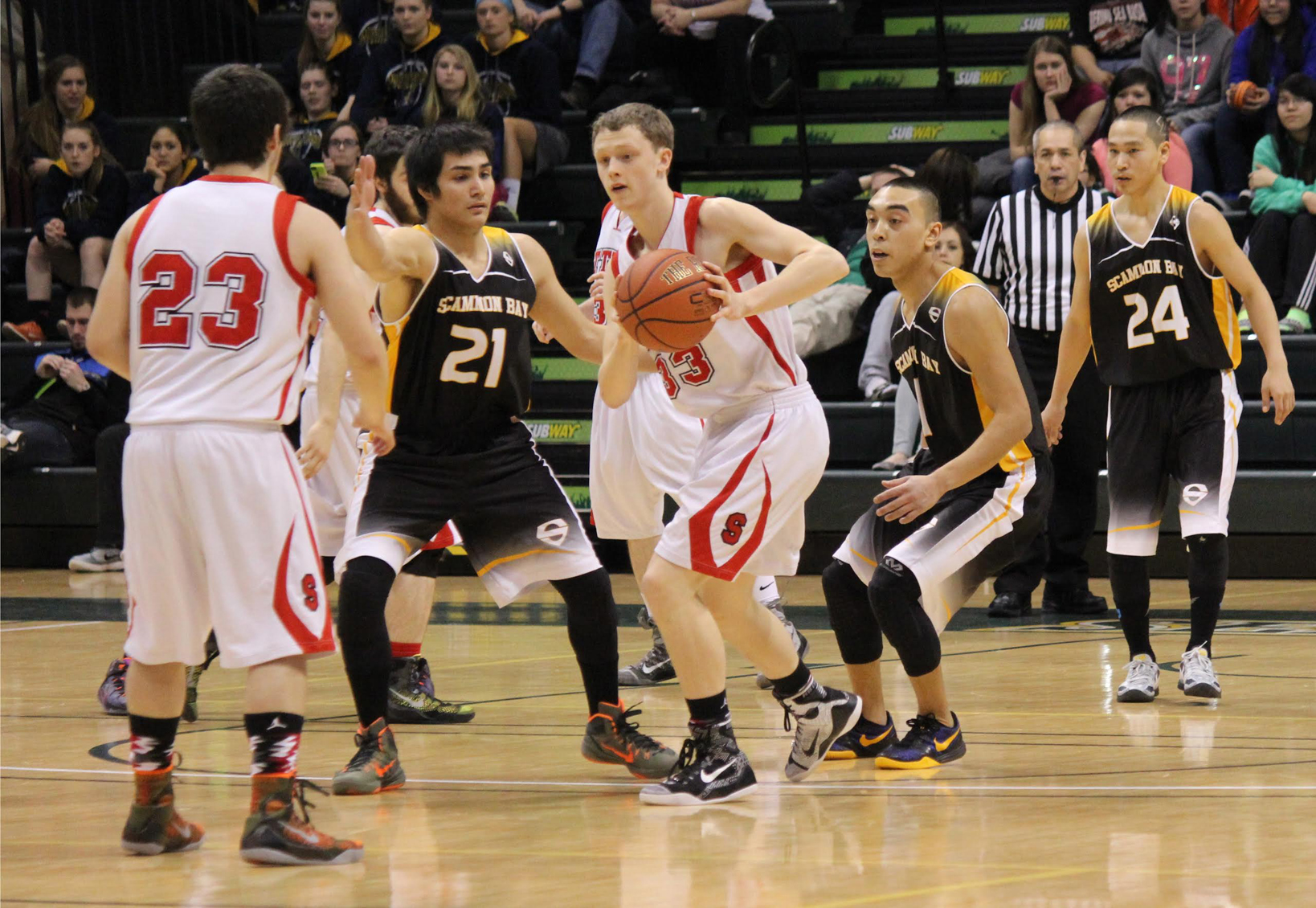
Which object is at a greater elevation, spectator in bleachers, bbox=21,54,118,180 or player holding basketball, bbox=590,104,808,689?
spectator in bleachers, bbox=21,54,118,180

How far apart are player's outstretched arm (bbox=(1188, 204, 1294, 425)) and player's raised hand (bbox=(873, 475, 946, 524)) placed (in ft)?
5.54

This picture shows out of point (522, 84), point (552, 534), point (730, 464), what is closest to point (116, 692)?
point (552, 534)

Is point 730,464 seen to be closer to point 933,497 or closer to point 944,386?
point 933,497

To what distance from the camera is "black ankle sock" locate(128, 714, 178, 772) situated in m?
3.80

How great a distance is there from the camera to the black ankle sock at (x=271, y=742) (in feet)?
12.1

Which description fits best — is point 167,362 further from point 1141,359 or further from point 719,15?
point 719,15

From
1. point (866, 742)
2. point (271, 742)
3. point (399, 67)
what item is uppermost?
point (399, 67)

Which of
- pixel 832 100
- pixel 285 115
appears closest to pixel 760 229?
pixel 285 115

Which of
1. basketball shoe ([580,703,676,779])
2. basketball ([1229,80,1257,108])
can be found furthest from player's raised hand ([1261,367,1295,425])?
basketball ([1229,80,1257,108])

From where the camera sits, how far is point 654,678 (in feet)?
21.0

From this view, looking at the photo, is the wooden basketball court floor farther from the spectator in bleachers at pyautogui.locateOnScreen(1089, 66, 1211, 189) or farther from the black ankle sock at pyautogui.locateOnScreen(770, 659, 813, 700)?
the spectator in bleachers at pyautogui.locateOnScreen(1089, 66, 1211, 189)

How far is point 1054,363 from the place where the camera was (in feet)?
27.6

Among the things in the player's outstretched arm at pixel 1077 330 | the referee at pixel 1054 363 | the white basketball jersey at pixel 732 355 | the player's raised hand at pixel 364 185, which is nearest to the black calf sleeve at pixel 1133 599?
the player's outstretched arm at pixel 1077 330

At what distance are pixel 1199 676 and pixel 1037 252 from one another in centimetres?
306
